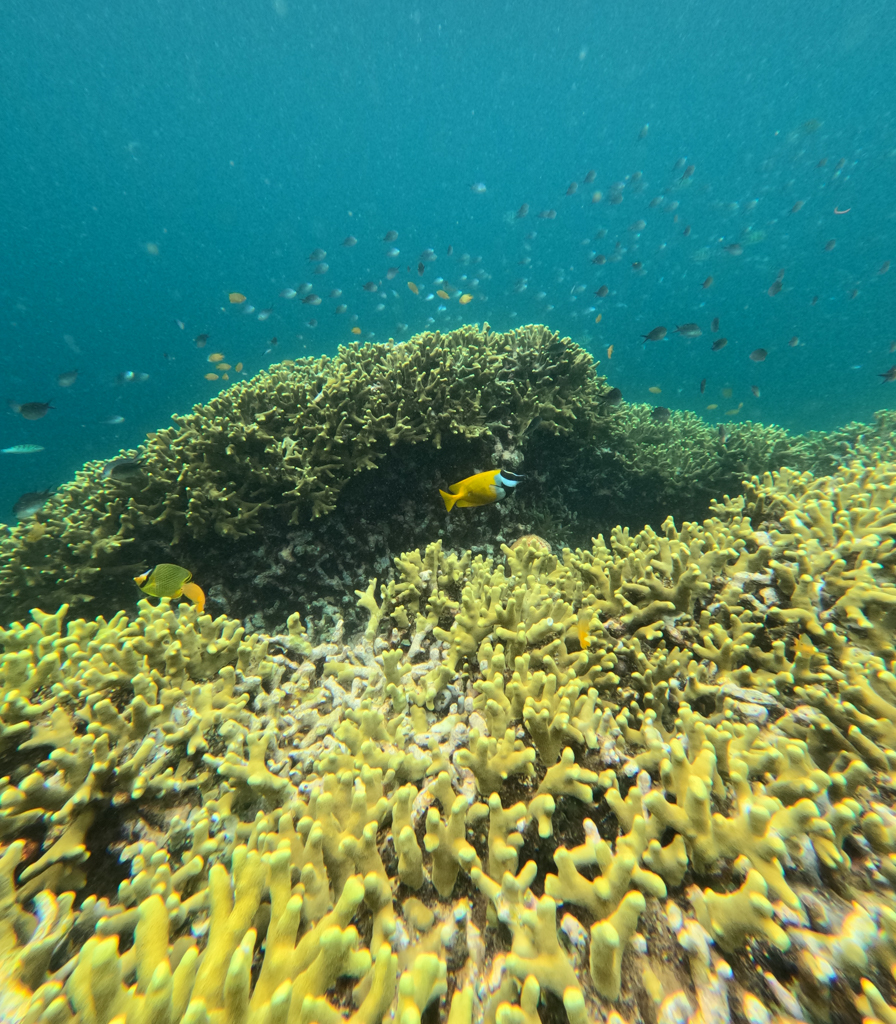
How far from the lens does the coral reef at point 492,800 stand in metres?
1.37

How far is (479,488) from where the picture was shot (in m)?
3.80

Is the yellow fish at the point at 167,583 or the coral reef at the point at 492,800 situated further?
the yellow fish at the point at 167,583

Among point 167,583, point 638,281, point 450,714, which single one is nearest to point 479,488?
point 450,714

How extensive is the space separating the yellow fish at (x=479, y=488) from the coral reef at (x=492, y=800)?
653 mm

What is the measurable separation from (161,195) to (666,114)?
114369 mm

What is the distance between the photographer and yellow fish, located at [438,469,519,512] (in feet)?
12.3

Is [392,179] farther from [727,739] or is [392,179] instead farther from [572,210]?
[727,739]

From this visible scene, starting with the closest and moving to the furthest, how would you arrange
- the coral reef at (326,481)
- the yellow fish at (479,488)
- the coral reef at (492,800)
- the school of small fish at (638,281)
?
the coral reef at (492,800), the yellow fish at (479,488), the coral reef at (326,481), the school of small fish at (638,281)

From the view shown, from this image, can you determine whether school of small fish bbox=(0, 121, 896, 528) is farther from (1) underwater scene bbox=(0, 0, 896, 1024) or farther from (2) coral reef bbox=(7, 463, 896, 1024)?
(2) coral reef bbox=(7, 463, 896, 1024)

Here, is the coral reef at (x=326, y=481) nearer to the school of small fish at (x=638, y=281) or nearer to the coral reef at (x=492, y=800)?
the coral reef at (x=492, y=800)

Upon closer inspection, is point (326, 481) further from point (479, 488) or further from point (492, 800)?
point (492, 800)

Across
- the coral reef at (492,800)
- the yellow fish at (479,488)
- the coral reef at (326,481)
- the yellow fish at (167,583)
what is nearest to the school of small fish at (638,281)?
the coral reef at (326,481)

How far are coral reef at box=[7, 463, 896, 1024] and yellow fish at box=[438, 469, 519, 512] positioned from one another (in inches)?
25.7

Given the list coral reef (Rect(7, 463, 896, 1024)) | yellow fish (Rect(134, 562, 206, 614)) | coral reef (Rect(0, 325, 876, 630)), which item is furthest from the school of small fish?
coral reef (Rect(7, 463, 896, 1024))
